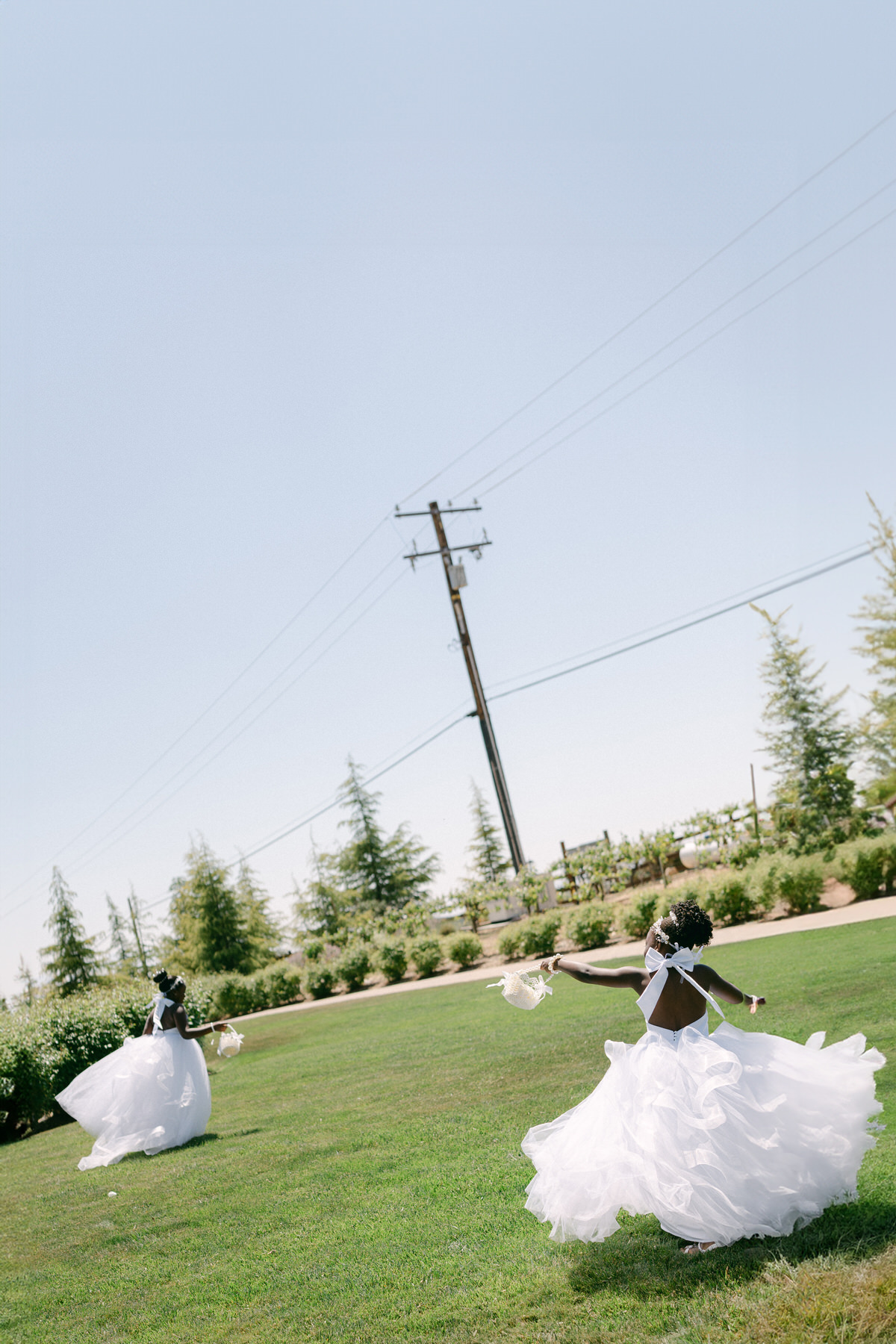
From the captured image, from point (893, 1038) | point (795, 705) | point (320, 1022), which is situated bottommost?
point (320, 1022)

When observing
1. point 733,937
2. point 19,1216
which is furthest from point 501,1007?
point 19,1216

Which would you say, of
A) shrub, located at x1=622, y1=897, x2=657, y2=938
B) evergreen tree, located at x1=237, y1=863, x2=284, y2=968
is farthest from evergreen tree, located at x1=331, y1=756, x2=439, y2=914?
shrub, located at x1=622, y1=897, x2=657, y2=938

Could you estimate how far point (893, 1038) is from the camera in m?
8.37

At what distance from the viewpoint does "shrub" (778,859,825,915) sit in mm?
20422

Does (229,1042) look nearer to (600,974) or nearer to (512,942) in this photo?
(600,974)

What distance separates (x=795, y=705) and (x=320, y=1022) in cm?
1741

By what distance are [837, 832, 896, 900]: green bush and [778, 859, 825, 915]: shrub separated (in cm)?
51

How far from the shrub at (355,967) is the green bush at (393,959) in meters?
0.88

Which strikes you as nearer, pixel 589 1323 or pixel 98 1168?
pixel 589 1323

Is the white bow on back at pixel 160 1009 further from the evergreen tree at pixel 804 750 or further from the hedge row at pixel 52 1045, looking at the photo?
the evergreen tree at pixel 804 750

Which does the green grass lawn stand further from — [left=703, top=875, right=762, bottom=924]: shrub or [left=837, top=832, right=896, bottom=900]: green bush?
[left=703, top=875, right=762, bottom=924]: shrub

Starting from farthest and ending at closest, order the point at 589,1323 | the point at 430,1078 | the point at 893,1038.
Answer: the point at 430,1078 < the point at 893,1038 < the point at 589,1323

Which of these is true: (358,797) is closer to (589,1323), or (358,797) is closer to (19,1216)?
(19,1216)

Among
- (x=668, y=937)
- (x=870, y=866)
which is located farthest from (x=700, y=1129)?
(x=870, y=866)
